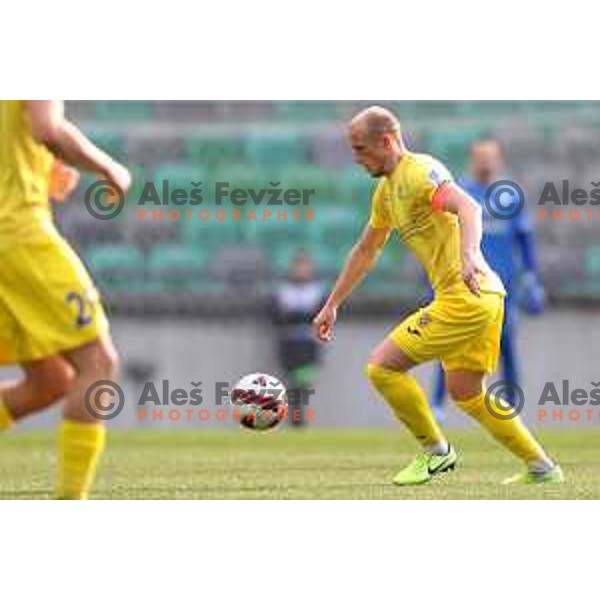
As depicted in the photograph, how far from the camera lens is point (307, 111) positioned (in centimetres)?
956

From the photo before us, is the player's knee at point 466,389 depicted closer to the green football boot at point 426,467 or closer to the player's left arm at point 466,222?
the green football boot at point 426,467

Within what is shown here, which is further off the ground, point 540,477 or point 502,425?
point 502,425

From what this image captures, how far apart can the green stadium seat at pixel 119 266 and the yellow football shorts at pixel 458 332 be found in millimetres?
2363

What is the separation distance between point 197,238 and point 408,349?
2730mm

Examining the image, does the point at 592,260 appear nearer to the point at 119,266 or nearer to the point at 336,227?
the point at 336,227

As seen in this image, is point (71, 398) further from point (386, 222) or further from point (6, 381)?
point (386, 222)

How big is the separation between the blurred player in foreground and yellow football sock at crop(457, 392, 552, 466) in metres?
1.62

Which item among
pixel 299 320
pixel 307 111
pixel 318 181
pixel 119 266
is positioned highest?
pixel 307 111

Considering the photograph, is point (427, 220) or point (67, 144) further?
point (427, 220)

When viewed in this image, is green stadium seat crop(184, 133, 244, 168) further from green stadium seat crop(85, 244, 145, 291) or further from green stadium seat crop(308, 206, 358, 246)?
green stadium seat crop(308, 206, 358, 246)

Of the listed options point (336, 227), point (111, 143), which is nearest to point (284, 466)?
point (111, 143)

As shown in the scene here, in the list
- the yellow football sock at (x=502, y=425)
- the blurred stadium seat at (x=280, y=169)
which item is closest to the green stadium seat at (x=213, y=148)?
the blurred stadium seat at (x=280, y=169)

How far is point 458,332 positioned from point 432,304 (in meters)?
0.15

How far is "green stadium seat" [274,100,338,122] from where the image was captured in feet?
30.2
